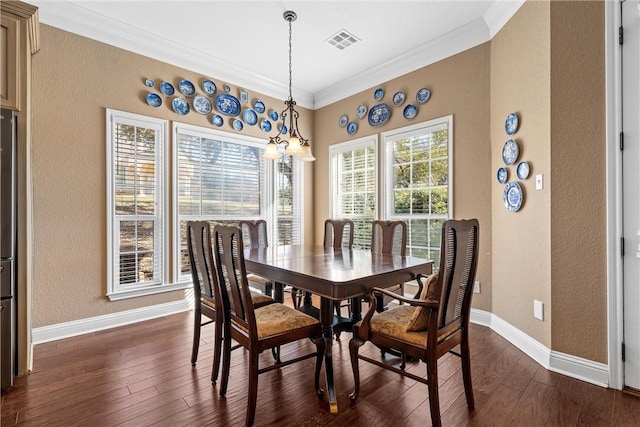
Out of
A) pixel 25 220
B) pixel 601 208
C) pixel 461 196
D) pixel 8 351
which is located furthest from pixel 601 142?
pixel 8 351

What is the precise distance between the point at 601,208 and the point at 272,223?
367cm

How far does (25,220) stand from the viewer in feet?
7.21

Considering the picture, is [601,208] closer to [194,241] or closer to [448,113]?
[448,113]

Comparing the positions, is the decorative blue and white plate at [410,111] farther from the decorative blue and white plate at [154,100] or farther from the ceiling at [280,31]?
the decorative blue and white plate at [154,100]

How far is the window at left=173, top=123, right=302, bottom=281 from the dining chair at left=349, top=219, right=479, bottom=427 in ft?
8.96

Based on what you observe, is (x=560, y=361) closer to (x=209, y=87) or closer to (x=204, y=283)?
(x=204, y=283)

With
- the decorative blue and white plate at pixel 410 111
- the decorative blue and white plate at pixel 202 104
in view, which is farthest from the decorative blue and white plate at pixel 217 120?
the decorative blue and white plate at pixel 410 111

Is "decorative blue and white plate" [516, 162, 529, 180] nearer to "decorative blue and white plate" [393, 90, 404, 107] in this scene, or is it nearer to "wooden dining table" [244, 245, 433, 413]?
"wooden dining table" [244, 245, 433, 413]

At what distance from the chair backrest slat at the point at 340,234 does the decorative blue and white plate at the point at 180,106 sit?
2.20 metres

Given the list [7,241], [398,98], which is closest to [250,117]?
[398,98]

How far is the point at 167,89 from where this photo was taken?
361 centimetres

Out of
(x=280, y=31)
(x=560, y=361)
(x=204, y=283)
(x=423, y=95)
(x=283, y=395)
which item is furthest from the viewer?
(x=423, y=95)

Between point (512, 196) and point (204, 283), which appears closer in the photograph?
point (204, 283)

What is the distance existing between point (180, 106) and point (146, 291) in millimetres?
2166
